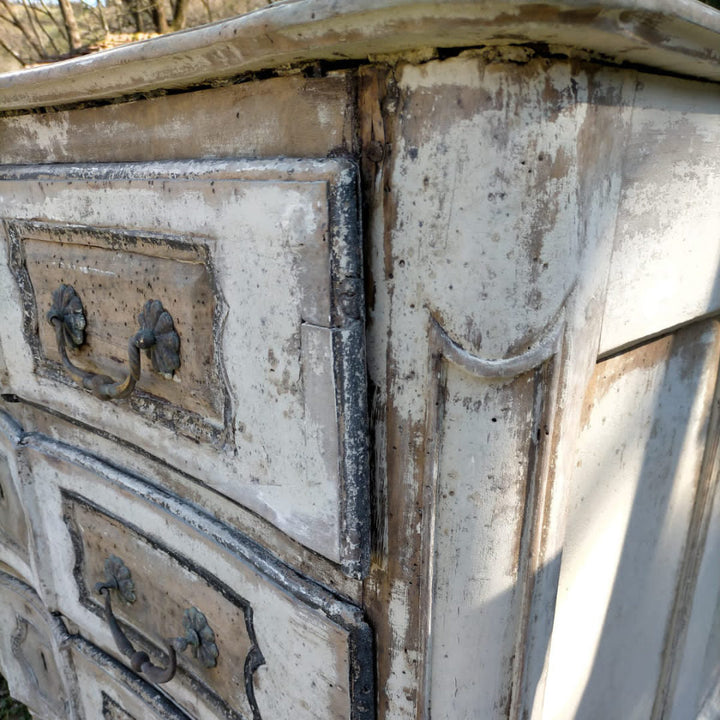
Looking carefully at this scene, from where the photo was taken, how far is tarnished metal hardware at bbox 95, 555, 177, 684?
83 cm

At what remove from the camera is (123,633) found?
0.92 meters

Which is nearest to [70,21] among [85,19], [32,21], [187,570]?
[85,19]

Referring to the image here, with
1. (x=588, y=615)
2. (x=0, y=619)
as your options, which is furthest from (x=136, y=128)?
(x=0, y=619)

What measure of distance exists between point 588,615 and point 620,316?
0.38 metres

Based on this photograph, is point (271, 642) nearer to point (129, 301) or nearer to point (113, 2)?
point (129, 301)

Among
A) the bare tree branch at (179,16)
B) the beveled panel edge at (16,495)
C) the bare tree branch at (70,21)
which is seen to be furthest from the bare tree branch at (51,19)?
the beveled panel edge at (16,495)

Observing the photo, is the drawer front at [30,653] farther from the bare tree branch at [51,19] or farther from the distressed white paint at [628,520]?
the bare tree branch at [51,19]

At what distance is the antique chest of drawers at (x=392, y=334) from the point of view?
1.53ft

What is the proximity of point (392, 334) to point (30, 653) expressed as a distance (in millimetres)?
1344

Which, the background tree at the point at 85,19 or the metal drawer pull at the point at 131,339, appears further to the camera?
the background tree at the point at 85,19

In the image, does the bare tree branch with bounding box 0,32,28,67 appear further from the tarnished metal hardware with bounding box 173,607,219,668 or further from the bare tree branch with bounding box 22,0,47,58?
the tarnished metal hardware with bounding box 173,607,219,668

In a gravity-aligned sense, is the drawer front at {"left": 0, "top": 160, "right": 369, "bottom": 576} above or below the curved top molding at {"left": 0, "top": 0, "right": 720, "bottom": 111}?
below

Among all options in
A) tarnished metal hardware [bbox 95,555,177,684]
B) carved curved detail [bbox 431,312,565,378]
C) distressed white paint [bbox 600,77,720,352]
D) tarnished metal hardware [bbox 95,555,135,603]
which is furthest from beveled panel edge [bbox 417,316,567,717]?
tarnished metal hardware [bbox 95,555,135,603]

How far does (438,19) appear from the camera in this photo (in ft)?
1.31
